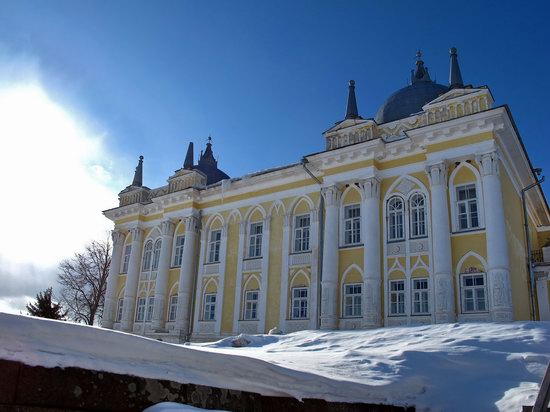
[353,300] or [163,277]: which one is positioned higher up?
[163,277]

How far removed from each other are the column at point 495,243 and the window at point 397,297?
10.5 feet

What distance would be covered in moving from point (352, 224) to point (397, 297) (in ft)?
11.9

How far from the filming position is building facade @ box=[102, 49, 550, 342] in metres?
17.6

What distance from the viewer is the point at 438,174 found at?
1866 cm

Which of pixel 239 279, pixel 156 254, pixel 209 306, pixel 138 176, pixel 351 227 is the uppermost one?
pixel 138 176

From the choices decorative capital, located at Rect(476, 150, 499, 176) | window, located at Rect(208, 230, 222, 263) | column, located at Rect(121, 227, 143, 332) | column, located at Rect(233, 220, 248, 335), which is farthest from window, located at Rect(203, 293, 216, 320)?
decorative capital, located at Rect(476, 150, 499, 176)

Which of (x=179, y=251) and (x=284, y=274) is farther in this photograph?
(x=179, y=251)

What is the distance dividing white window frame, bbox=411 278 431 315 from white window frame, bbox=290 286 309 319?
15.7 feet

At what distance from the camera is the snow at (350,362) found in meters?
4.01

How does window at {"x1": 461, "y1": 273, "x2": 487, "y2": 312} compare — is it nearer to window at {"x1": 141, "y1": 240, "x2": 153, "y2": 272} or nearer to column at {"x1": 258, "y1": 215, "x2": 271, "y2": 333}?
column at {"x1": 258, "y1": 215, "x2": 271, "y2": 333}

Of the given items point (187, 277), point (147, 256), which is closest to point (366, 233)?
point (187, 277)

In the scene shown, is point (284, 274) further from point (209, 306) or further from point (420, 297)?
point (420, 297)

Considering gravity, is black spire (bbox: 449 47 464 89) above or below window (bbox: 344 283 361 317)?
above

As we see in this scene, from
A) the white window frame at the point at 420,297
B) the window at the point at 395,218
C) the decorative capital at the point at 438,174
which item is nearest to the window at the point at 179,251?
the window at the point at 395,218
